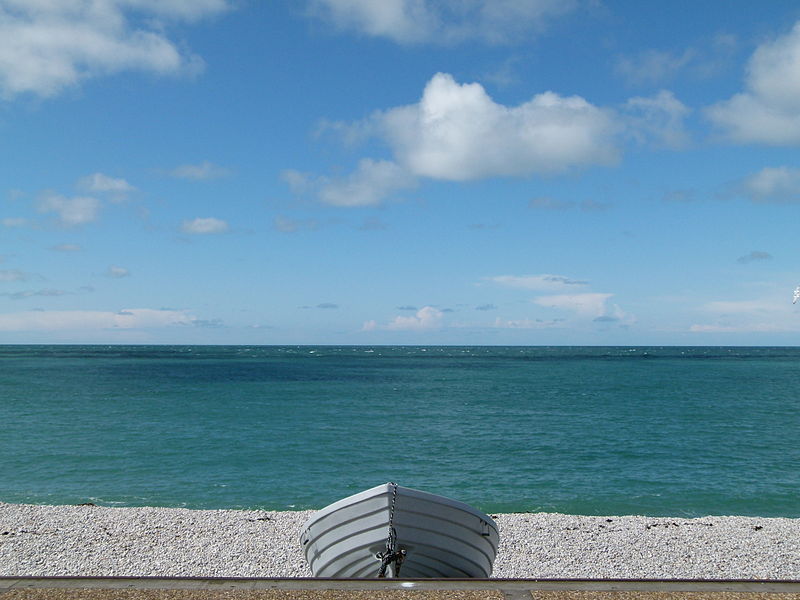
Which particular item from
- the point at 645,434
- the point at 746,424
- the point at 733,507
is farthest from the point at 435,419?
the point at 733,507

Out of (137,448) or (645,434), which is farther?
(645,434)

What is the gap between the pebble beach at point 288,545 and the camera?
42.8 feet

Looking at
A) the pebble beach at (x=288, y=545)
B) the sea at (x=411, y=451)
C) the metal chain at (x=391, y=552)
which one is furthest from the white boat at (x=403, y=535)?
the sea at (x=411, y=451)

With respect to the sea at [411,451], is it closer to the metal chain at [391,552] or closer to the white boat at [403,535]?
the white boat at [403,535]

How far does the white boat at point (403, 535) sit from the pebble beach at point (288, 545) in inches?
166

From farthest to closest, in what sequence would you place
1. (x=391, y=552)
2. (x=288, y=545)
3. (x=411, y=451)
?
(x=411, y=451), (x=288, y=545), (x=391, y=552)

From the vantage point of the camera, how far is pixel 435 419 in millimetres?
43062

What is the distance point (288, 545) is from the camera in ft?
47.7

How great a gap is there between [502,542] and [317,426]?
24111 millimetres

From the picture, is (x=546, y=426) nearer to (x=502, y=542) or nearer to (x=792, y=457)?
(x=792, y=457)

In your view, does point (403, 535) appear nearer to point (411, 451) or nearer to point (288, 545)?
point (288, 545)

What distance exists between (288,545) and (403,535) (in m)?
6.84

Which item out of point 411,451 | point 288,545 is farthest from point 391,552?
point 411,451

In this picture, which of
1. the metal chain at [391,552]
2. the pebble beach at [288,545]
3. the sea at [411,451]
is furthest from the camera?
the sea at [411,451]
